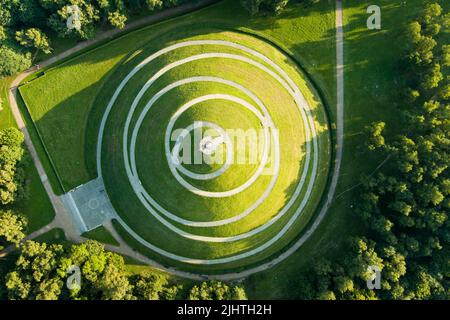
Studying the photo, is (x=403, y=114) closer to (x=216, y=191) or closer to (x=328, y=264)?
(x=328, y=264)

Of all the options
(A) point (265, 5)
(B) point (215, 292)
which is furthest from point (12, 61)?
(B) point (215, 292)

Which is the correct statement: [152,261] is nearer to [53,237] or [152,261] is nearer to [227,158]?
[53,237]

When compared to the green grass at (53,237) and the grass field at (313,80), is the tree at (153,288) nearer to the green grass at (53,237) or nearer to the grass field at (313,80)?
the grass field at (313,80)

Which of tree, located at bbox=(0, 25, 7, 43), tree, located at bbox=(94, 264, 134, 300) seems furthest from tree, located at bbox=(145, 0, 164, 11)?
tree, located at bbox=(94, 264, 134, 300)

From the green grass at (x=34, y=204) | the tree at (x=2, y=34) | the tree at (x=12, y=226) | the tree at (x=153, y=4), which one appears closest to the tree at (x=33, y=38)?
the tree at (x=2, y=34)

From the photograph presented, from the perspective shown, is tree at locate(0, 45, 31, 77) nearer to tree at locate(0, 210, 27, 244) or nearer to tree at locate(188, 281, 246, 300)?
tree at locate(0, 210, 27, 244)
